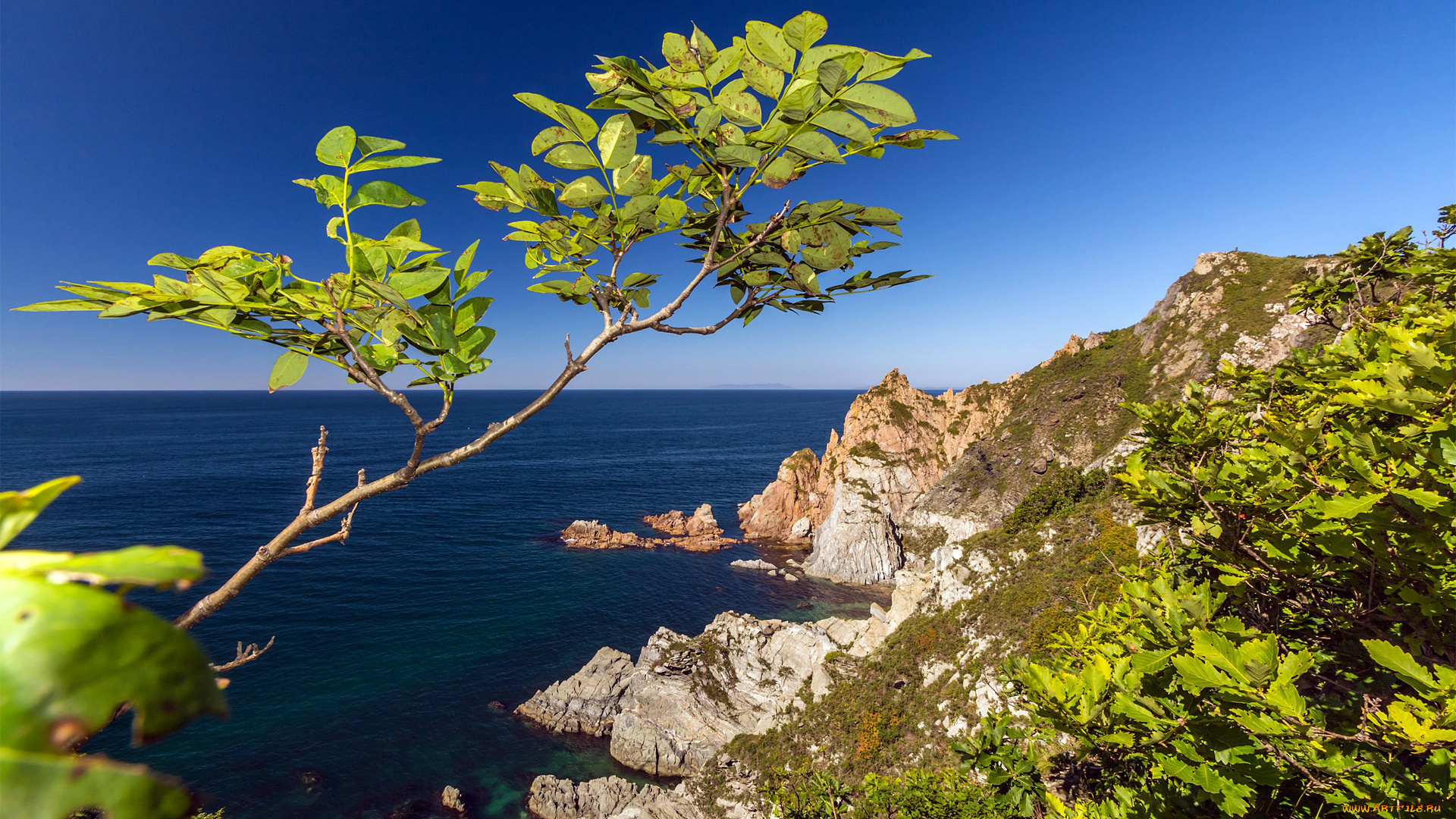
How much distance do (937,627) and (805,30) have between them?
96.1 feet

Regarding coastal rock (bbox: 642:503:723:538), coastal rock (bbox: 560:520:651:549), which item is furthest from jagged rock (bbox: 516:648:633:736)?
coastal rock (bbox: 642:503:723:538)

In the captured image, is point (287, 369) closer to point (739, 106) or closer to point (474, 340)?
point (474, 340)

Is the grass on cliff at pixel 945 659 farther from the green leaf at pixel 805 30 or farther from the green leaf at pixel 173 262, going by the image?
the green leaf at pixel 173 262

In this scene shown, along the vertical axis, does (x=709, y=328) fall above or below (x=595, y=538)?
above

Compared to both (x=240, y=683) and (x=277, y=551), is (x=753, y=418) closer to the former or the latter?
(x=240, y=683)

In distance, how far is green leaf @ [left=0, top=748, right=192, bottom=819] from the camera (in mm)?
734

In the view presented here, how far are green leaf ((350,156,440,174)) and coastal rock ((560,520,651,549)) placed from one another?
193 feet

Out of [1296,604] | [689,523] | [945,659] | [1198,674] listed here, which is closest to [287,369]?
[1198,674]

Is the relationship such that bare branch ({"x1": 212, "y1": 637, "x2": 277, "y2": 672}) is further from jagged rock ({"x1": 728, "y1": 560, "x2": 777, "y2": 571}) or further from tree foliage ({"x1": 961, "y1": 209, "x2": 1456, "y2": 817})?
jagged rock ({"x1": 728, "y1": 560, "x2": 777, "y2": 571})

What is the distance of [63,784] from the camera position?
2.41ft

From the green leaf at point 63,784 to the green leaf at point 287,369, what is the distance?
2165 millimetres

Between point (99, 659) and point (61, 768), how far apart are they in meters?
0.17

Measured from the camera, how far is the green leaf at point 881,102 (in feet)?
7.86

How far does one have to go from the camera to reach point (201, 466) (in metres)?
86.8
